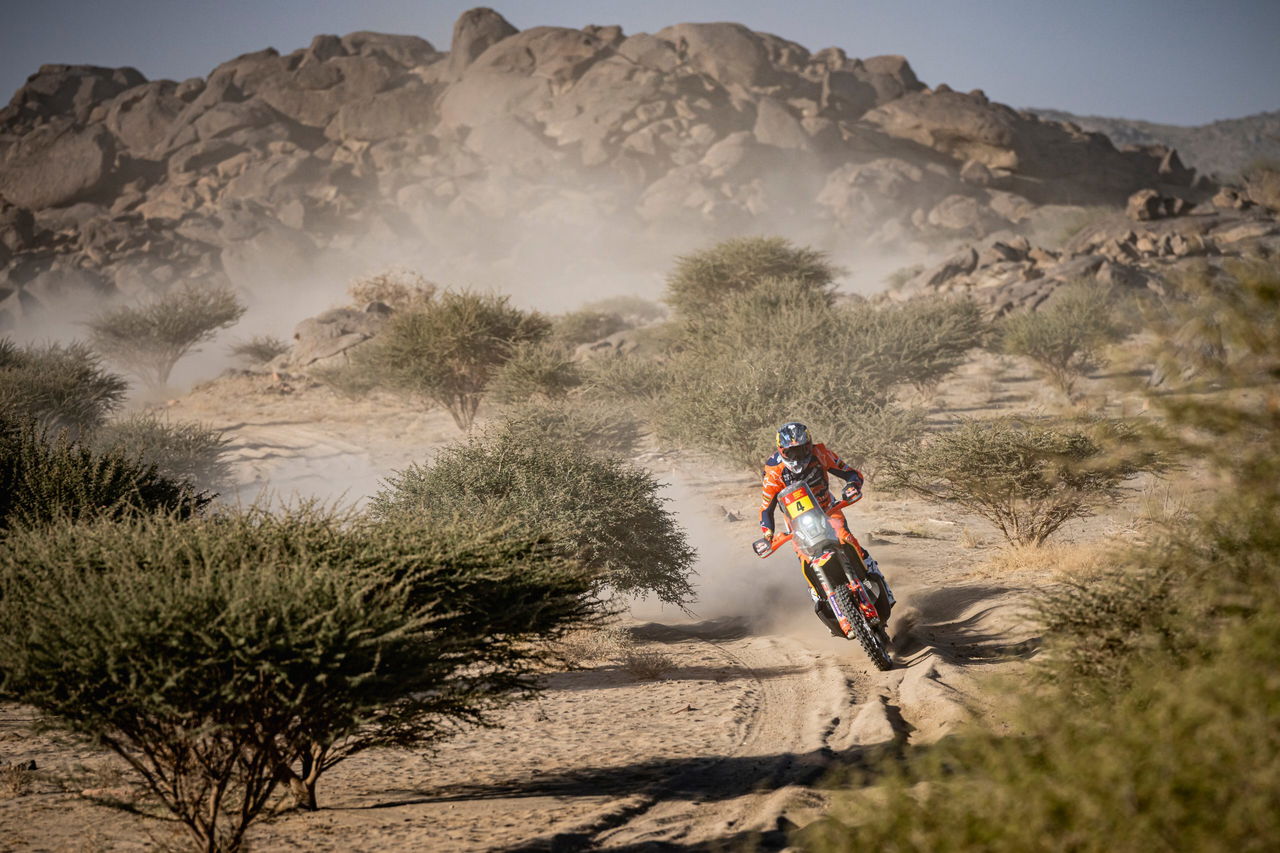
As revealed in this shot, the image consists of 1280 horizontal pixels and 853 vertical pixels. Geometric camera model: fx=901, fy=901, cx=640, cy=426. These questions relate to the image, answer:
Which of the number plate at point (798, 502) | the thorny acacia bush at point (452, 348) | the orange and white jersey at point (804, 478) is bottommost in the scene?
the number plate at point (798, 502)

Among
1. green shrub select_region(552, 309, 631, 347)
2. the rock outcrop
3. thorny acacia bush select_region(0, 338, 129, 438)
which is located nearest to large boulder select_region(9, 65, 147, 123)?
green shrub select_region(552, 309, 631, 347)

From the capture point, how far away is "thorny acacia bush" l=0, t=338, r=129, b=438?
25.1 m

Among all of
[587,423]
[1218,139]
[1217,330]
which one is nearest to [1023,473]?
[1217,330]

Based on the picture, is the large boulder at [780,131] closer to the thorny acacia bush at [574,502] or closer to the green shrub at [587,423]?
the green shrub at [587,423]

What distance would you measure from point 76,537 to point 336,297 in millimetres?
88093

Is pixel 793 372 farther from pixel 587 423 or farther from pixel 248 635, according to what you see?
pixel 248 635

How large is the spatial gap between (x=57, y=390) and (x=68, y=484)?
2142 cm

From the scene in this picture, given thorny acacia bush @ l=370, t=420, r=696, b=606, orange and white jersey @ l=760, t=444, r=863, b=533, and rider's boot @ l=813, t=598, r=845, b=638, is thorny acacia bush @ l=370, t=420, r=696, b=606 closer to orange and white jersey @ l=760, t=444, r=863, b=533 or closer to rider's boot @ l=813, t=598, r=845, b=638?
orange and white jersey @ l=760, t=444, r=863, b=533

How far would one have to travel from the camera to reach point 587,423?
2259cm

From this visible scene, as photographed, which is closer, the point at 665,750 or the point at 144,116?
the point at 665,750

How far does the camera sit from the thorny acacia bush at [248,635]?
4.40m

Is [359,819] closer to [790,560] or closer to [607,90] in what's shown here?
[790,560]

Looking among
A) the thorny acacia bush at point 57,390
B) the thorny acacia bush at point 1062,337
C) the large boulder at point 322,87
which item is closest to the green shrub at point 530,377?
the thorny acacia bush at point 57,390

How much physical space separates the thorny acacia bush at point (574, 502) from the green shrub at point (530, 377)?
13.1m
